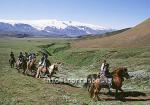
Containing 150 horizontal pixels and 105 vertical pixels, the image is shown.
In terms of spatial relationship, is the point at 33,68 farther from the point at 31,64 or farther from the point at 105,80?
the point at 105,80

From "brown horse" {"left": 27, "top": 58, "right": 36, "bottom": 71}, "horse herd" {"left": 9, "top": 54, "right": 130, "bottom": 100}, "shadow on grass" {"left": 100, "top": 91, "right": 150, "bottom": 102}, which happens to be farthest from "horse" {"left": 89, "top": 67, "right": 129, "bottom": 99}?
"brown horse" {"left": 27, "top": 58, "right": 36, "bottom": 71}

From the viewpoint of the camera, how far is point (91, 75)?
30.3 m

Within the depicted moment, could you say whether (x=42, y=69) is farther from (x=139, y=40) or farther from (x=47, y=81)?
(x=139, y=40)

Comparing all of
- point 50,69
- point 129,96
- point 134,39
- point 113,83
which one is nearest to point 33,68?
point 50,69

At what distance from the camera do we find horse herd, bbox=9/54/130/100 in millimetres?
27281

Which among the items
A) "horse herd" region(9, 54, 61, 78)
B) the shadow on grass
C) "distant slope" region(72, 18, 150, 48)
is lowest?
the shadow on grass

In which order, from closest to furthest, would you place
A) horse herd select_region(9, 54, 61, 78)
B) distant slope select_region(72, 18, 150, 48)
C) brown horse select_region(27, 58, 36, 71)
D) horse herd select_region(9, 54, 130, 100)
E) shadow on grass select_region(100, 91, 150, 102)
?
1. horse herd select_region(9, 54, 130, 100)
2. shadow on grass select_region(100, 91, 150, 102)
3. horse herd select_region(9, 54, 61, 78)
4. brown horse select_region(27, 58, 36, 71)
5. distant slope select_region(72, 18, 150, 48)

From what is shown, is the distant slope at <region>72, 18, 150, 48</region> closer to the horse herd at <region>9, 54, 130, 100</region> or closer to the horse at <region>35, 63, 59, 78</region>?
the horse herd at <region>9, 54, 130, 100</region>

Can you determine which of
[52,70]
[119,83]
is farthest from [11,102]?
[52,70]

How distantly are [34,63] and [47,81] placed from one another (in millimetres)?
5740

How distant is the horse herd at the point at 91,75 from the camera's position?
89.5ft

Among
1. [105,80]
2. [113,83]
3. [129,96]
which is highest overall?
[105,80]

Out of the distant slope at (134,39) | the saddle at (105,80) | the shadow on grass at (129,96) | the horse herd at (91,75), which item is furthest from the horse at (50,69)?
the distant slope at (134,39)

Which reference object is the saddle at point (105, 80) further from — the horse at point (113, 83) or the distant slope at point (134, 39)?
the distant slope at point (134, 39)
